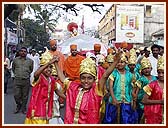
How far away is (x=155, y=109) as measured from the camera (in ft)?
16.4

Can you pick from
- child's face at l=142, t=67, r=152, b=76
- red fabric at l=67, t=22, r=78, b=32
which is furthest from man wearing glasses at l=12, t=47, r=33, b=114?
red fabric at l=67, t=22, r=78, b=32

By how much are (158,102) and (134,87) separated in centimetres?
152

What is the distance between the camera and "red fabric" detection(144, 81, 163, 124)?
475 cm

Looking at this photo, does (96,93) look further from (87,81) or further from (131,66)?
(131,66)

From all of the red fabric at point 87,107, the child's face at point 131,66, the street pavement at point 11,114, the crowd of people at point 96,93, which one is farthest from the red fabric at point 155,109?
the street pavement at point 11,114

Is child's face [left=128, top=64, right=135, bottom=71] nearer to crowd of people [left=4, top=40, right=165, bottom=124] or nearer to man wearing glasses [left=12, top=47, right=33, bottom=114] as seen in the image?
crowd of people [left=4, top=40, right=165, bottom=124]

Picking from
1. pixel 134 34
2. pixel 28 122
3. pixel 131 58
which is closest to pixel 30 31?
pixel 134 34

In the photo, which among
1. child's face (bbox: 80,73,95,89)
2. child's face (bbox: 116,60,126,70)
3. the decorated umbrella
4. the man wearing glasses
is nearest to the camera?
child's face (bbox: 80,73,95,89)

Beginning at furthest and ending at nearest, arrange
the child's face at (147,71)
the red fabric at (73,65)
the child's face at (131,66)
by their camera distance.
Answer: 1. the red fabric at (73,65)
2. the child's face at (131,66)
3. the child's face at (147,71)

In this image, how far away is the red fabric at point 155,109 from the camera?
475 centimetres

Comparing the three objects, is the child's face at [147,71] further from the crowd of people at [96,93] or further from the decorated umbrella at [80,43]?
the decorated umbrella at [80,43]

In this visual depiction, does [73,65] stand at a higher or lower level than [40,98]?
higher

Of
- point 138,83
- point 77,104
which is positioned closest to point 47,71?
point 77,104

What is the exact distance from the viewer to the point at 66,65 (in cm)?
844
